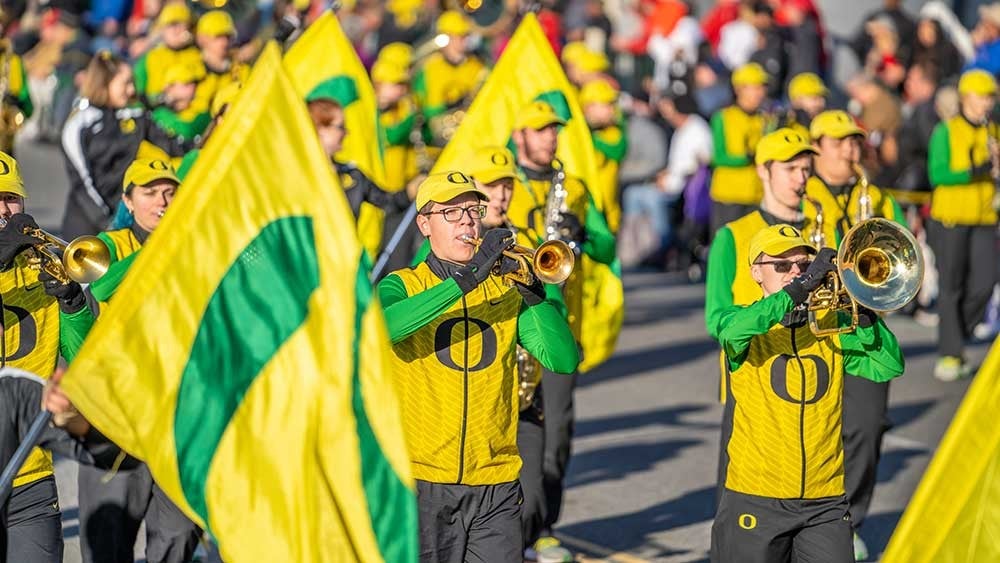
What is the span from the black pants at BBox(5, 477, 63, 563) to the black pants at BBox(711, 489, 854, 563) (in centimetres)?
250

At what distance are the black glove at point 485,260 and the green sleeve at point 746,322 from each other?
37.9 inches

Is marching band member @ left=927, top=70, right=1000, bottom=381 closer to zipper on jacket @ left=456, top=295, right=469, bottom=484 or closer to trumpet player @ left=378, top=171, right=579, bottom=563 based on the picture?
trumpet player @ left=378, top=171, right=579, bottom=563

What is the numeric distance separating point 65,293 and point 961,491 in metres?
3.31

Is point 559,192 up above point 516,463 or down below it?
above

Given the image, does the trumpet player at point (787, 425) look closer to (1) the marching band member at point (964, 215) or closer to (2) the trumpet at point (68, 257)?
(2) the trumpet at point (68, 257)

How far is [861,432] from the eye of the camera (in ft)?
30.1

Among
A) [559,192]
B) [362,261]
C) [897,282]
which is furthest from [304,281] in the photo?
[559,192]

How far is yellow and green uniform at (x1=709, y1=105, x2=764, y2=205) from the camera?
15289 mm

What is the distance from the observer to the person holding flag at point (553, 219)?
30.8 ft

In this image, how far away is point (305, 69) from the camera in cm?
1334

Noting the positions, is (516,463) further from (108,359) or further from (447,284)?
(108,359)

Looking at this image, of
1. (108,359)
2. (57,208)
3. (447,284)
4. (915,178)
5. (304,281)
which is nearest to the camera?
(108,359)

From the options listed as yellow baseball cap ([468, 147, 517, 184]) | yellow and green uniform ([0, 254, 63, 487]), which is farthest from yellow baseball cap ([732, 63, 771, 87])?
yellow and green uniform ([0, 254, 63, 487])

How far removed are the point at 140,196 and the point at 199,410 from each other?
2.70m
